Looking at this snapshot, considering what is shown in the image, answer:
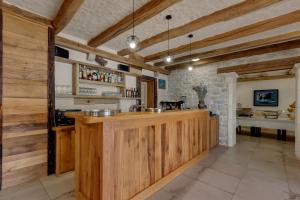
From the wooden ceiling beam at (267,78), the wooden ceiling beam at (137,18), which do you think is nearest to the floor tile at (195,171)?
the wooden ceiling beam at (137,18)

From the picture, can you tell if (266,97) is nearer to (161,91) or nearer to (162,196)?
(161,91)

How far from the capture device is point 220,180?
8.95ft

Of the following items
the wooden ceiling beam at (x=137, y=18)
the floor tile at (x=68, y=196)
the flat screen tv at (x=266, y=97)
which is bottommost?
the floor tile at (x=68, y=196)

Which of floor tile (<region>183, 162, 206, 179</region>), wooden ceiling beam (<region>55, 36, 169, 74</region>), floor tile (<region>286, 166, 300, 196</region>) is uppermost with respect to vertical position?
wooden ceiling beam (<region>55, 36, 169, 74</region>)

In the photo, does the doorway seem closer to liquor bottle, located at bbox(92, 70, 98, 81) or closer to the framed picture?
the framed picture

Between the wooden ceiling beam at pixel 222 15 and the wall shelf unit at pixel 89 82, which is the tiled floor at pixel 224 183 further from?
the wooden ceiling beam at pixel 222 15

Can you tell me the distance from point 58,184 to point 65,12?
2.72 m

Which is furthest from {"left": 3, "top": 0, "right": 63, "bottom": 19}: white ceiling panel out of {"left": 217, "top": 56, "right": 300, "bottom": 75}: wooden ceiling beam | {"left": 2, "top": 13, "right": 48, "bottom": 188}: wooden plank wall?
{"left": 217, "top": 56, "right": 300, "bottom": 75}: wooden ceiling beam

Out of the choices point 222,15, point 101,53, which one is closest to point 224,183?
point 222,15

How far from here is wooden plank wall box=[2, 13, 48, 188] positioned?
2.43m

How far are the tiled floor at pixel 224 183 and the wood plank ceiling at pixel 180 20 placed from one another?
264 cm

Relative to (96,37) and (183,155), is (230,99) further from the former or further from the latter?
(96,37)

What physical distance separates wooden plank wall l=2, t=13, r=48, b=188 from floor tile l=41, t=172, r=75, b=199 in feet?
0.76

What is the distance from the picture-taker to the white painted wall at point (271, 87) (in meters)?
7.09
